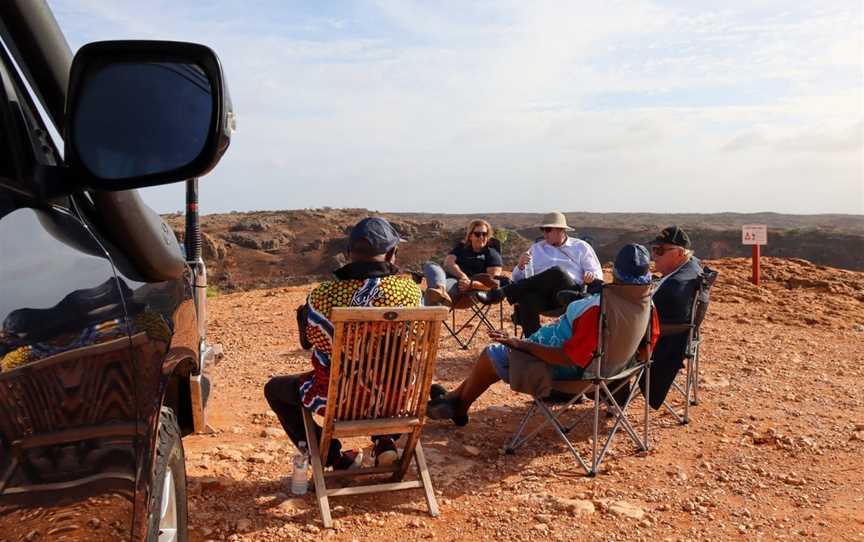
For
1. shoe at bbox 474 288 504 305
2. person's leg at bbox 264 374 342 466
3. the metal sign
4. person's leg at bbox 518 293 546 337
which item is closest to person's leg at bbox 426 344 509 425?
person's leg at bbox 264 374 342 466

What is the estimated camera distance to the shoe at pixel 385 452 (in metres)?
3.81

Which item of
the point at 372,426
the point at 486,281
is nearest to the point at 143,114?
the point at 372,426

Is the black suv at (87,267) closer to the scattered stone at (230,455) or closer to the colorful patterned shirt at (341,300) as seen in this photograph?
the colorful patterned shirt at (341,300)

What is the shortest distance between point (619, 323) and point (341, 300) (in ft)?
4.85

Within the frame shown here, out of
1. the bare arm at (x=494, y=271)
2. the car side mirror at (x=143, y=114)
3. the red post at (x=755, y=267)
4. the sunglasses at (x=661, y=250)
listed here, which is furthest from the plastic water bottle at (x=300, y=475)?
the red post at (x=755, y=267)

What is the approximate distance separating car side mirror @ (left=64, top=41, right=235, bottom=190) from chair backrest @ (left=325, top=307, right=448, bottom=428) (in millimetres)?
1700

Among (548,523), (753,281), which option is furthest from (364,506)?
(753,281)

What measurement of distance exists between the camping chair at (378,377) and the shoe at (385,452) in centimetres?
18

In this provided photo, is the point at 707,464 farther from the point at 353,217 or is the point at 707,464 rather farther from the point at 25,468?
the point at 353,217

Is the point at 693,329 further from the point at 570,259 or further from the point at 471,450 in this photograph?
the point at 570,259

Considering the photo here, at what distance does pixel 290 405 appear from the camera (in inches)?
152

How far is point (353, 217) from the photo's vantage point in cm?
3253

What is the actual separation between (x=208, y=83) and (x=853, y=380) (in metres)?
6.32

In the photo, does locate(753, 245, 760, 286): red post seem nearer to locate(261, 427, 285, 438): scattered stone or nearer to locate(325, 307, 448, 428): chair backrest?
locate(261, 427, 285, 438): scattered stone
